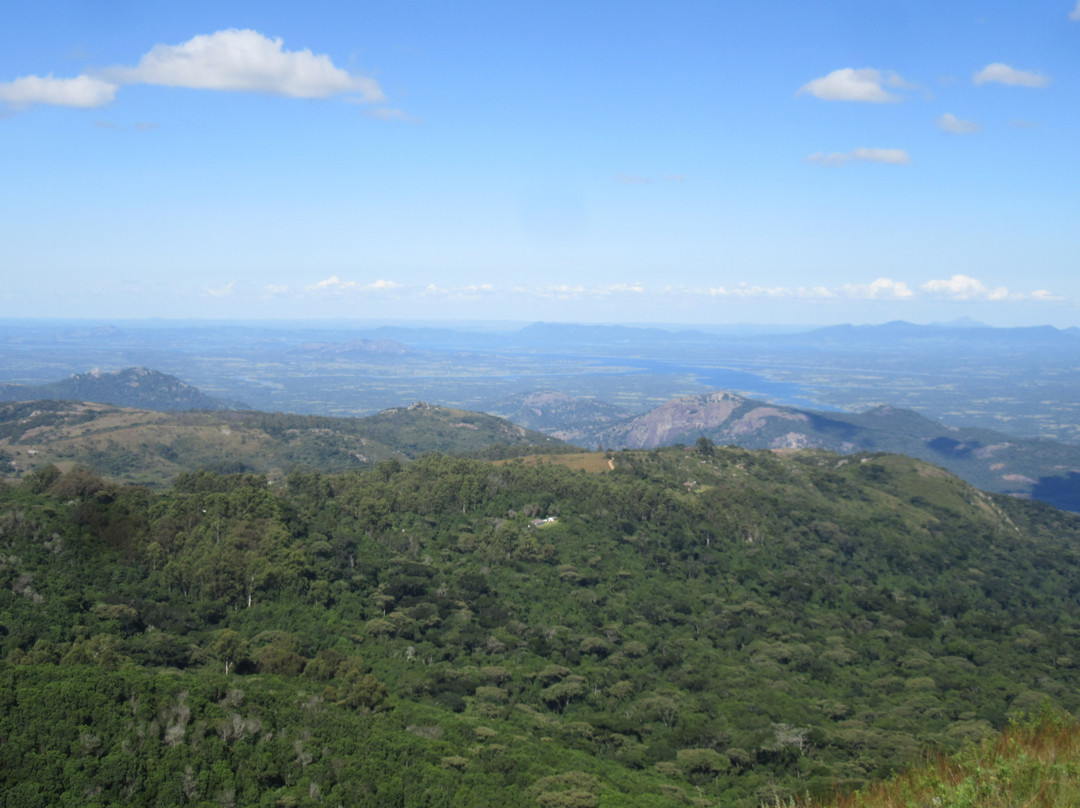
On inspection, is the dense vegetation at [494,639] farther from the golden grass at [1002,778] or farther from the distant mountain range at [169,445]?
the distant mountain range at [169,445]

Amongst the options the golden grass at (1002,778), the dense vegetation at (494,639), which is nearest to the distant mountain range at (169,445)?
the dense vegetation at (494,639)

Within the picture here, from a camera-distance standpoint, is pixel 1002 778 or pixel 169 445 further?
pixel 169 445

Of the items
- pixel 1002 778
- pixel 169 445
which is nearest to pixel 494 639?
pixel 1002 778

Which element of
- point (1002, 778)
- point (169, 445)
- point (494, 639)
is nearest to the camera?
point (1002, 778)

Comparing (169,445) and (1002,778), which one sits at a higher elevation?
(1002,778)

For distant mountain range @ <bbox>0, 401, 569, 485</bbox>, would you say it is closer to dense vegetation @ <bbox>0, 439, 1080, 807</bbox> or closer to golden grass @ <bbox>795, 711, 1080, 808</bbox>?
dense vegetation @ <bbox>0, 439, 1080, 807</bbox>

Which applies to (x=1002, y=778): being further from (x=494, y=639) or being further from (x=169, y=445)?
(x=169, y=445)

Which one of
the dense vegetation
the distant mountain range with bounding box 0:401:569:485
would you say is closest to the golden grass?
the dense vegetation

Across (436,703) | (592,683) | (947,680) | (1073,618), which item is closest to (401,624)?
(436,703)
